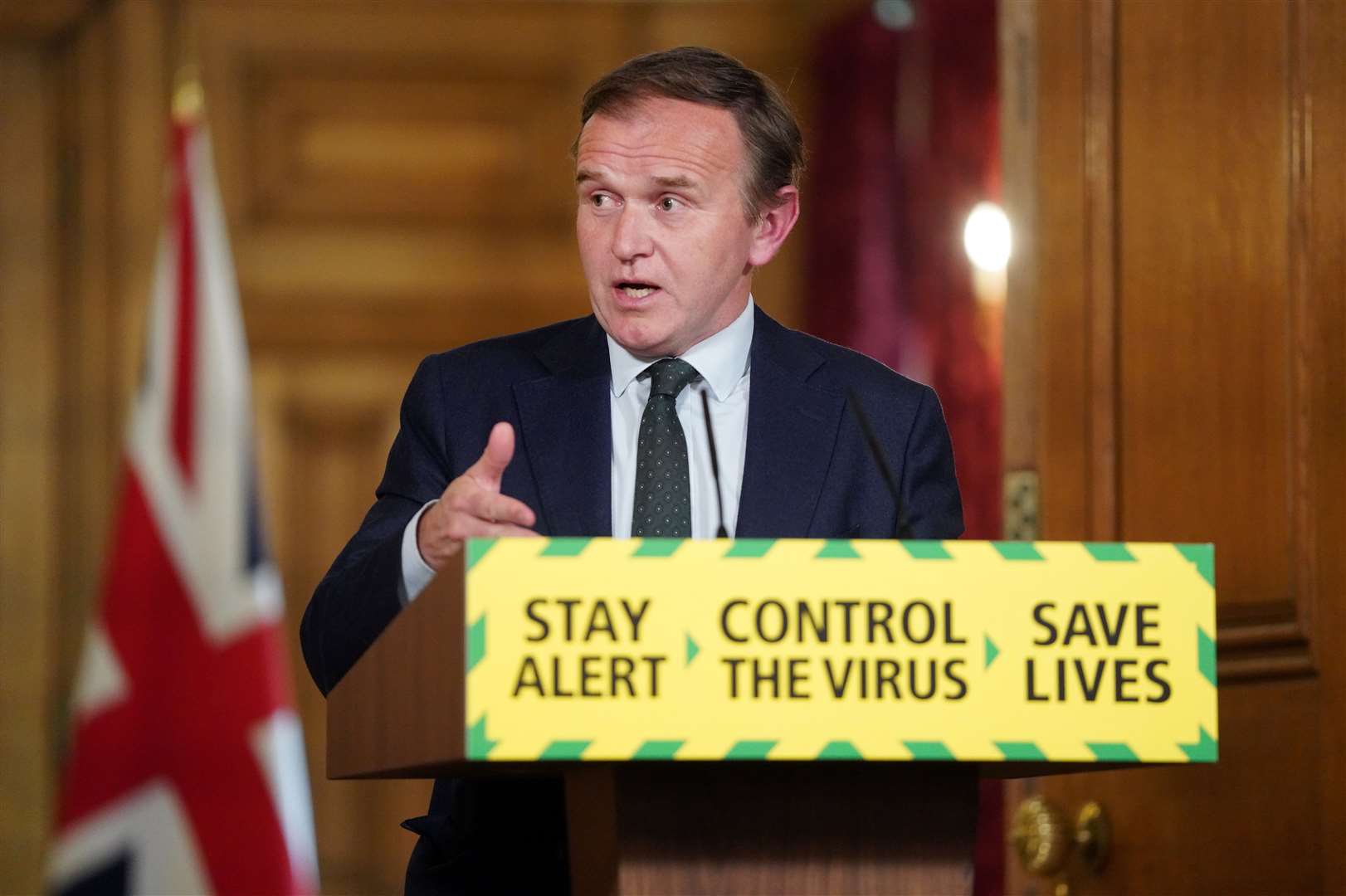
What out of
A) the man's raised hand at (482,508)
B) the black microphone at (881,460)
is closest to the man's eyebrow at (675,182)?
the black microphone at (881,460)

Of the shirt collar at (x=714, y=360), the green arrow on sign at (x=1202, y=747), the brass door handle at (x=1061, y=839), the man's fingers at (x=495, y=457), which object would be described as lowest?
the brass door handle at (x=1061, y=839)

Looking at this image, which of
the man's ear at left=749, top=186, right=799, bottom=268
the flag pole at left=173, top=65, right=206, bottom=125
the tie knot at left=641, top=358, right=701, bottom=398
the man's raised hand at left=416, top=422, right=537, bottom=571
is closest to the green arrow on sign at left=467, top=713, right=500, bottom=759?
the man's raised hand at left=416, top=422, right=537, bottom=571

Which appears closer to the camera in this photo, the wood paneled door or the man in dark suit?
the man in dark suit

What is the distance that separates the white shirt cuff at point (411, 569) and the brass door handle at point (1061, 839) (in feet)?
3.09

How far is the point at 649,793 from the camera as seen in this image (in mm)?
1144

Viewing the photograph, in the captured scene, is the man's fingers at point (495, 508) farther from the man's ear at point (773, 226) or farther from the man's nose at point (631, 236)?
the man's ear at point (773, 226)

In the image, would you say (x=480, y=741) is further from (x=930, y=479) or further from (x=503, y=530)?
(x=930, y=479)

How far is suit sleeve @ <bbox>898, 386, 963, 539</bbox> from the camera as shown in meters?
1.70

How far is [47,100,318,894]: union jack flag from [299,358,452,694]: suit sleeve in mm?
1163

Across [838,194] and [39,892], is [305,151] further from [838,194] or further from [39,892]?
[39,892]

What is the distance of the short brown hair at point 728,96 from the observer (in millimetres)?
1776

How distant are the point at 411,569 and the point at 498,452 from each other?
24cm

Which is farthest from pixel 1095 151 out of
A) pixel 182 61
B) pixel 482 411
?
pixel 182 61

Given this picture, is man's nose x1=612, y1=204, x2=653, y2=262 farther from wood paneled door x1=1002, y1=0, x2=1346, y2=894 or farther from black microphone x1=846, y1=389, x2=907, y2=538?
wood paneled door x1=1002, y1=0, x2=1346, y2=894
